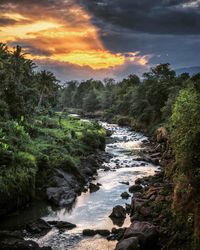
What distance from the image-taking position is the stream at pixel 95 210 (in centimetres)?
2517

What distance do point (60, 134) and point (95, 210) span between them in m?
22.7

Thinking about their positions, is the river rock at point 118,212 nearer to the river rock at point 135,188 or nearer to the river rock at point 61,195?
the river rock at point 61,195

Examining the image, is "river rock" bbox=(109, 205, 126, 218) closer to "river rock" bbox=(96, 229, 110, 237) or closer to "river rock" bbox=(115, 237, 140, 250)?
"river rock" bbox=(96, 229, 110, 237)

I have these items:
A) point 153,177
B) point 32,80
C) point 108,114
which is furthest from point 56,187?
point 108,114

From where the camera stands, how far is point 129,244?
22.2m

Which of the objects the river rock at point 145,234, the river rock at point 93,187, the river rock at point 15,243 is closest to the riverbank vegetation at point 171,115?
the river rock at point 145,234

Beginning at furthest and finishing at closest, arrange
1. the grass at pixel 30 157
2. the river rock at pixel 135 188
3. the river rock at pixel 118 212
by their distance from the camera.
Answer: the river rock at pixel 135 188 < the grass at pixel 30 157 < the river rock at pixel 118 212

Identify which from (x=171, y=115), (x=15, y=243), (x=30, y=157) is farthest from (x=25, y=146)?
(x=171, y=115)

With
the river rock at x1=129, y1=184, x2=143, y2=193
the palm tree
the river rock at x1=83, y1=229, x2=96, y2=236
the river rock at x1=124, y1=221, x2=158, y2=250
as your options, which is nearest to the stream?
the river rock at x1=83, y1=229, x2=96, y2=236

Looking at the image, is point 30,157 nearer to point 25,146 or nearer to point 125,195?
point 25,146

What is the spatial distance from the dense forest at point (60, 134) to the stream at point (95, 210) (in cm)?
267

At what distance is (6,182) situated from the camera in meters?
29.8

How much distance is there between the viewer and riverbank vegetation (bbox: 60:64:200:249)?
22.7m

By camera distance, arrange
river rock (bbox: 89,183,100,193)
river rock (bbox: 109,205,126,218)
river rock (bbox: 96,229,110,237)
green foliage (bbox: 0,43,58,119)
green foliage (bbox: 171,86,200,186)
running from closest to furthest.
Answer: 1. green foliage (bbox: 171,86,200,186)
2. river rock (bbox: 96,229,110,237)
3. river rock (bbox: 109,205,126,218)
4. river rock (bbox: 89,183,100,193)
5. green foliage (bbox: 0,43,58,119)
